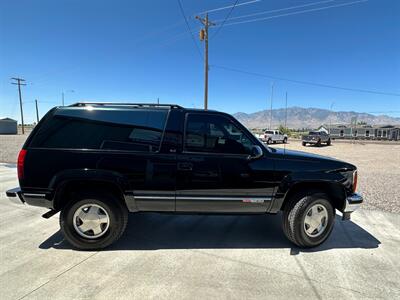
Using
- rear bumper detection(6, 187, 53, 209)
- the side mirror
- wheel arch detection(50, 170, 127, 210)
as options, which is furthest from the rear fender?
the side mirror

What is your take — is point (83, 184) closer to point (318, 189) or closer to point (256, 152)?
point (256, 152)

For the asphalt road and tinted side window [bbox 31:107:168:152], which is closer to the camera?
the asphalt road

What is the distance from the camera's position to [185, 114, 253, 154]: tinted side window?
3.26 meters

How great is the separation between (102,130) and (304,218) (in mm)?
3022

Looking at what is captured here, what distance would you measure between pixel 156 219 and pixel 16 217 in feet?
8.34

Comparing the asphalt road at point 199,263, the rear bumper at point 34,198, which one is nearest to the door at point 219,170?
the asphalt road at point 199,263

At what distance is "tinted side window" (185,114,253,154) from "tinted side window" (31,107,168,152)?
41 centimetres

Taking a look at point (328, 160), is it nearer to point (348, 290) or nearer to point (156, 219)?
point (348, 290)

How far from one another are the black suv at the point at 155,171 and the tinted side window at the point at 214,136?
0.5 inches

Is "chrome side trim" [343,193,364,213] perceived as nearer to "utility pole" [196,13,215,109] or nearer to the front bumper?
the front bumper

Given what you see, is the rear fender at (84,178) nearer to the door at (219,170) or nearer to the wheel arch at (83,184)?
the wheel arch at (83,184)

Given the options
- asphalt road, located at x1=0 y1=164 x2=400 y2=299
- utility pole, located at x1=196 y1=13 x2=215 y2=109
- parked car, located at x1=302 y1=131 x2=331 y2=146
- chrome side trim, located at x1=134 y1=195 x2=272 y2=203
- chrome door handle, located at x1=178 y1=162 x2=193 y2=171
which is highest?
utility pole, located at x1=196 y1=13 x2=215 y2=109

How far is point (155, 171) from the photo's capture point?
3178 mm

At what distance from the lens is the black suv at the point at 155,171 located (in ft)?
10.3
